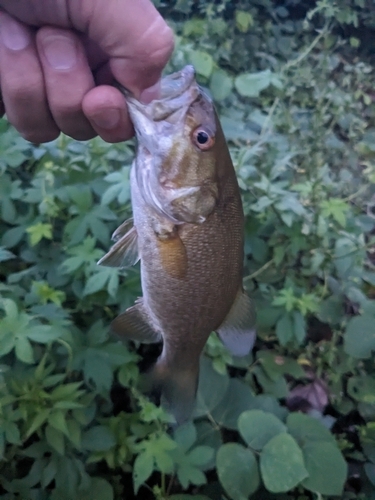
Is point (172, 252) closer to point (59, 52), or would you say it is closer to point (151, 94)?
point (151, 94)

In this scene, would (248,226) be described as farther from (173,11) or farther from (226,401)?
(173,11)

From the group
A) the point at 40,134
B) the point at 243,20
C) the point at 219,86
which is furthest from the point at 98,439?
the point at 243,20

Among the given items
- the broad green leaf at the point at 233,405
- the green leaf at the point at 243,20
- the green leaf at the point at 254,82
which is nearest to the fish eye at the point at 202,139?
the broad green leaf at the point at 233,405

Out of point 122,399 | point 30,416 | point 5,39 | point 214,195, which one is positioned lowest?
point 122,399

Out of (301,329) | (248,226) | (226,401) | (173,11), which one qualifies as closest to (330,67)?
(173,11)

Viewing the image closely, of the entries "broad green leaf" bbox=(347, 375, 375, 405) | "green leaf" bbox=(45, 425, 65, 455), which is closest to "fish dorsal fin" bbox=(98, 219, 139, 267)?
"green leaf" bbox=(45, 425, 65, 455)

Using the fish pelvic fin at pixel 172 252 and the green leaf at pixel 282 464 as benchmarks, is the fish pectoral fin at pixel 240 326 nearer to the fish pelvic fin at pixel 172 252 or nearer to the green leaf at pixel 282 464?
the fish pelvic fin at pixel 172 252
